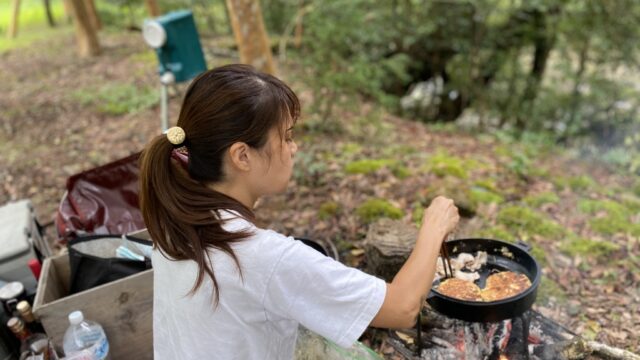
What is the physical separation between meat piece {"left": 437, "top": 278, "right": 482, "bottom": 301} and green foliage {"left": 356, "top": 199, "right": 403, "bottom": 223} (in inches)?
64.5

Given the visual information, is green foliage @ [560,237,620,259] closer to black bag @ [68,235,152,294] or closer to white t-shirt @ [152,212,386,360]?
white t-shirt @ [152,212,386,360]

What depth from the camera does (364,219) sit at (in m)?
4.09

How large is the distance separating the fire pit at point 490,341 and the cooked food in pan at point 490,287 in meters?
0.18

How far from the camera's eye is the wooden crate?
2.43 meters

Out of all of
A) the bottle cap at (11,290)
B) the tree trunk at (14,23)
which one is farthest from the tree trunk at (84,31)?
the bottle cap at (11,290)

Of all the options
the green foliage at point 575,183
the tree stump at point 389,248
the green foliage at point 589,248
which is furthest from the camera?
the green foliage at point 575,183

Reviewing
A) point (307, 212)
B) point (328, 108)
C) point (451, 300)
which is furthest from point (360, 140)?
point (451, 300)

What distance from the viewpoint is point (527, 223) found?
413 centimetres

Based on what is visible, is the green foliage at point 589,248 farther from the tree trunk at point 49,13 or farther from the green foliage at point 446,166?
the tree trunk at point 49,13

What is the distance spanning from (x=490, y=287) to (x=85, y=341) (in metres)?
2.10

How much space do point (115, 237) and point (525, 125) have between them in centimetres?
923

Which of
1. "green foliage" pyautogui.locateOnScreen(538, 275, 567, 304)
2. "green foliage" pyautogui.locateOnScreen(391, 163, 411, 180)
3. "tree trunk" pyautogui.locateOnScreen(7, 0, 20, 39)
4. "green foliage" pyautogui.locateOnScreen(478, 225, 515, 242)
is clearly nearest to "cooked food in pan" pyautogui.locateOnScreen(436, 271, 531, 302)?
"green foliage" pyautogui.locateOnScreen(538, 275, 567, 304)

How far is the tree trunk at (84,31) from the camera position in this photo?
9953mm

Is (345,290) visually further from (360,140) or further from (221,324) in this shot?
(360,140)
